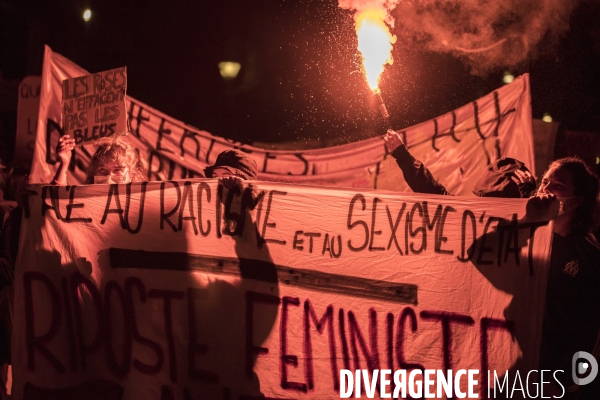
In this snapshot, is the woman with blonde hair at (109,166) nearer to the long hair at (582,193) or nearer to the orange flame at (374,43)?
the orange flame at (374,43)

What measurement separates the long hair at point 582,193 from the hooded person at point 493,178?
8.4 inches

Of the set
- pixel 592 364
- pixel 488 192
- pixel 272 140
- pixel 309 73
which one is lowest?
pixel 592 364

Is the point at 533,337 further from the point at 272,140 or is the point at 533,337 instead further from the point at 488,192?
the point at 272,140

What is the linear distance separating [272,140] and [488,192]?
6.65 meters

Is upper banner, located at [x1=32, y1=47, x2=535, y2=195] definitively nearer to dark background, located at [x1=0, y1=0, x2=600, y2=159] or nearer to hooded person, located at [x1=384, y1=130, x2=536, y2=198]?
hooded person, located at [x1=384, y1=130, x2=536, y2=198]

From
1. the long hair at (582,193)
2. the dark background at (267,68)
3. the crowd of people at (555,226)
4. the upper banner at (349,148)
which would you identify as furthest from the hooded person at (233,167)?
the dark background at (267,68)

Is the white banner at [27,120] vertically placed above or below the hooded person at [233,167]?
above

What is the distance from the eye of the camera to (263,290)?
10.1 feet

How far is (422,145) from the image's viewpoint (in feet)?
16.3

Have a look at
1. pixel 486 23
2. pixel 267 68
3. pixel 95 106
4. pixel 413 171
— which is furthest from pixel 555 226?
pixel 267 68

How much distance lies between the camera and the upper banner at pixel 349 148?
15.6 ft

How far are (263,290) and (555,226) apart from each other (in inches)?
55.7

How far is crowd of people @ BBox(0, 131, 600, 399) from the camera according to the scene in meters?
2.88

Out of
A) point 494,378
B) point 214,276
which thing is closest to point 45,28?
point 214,276
